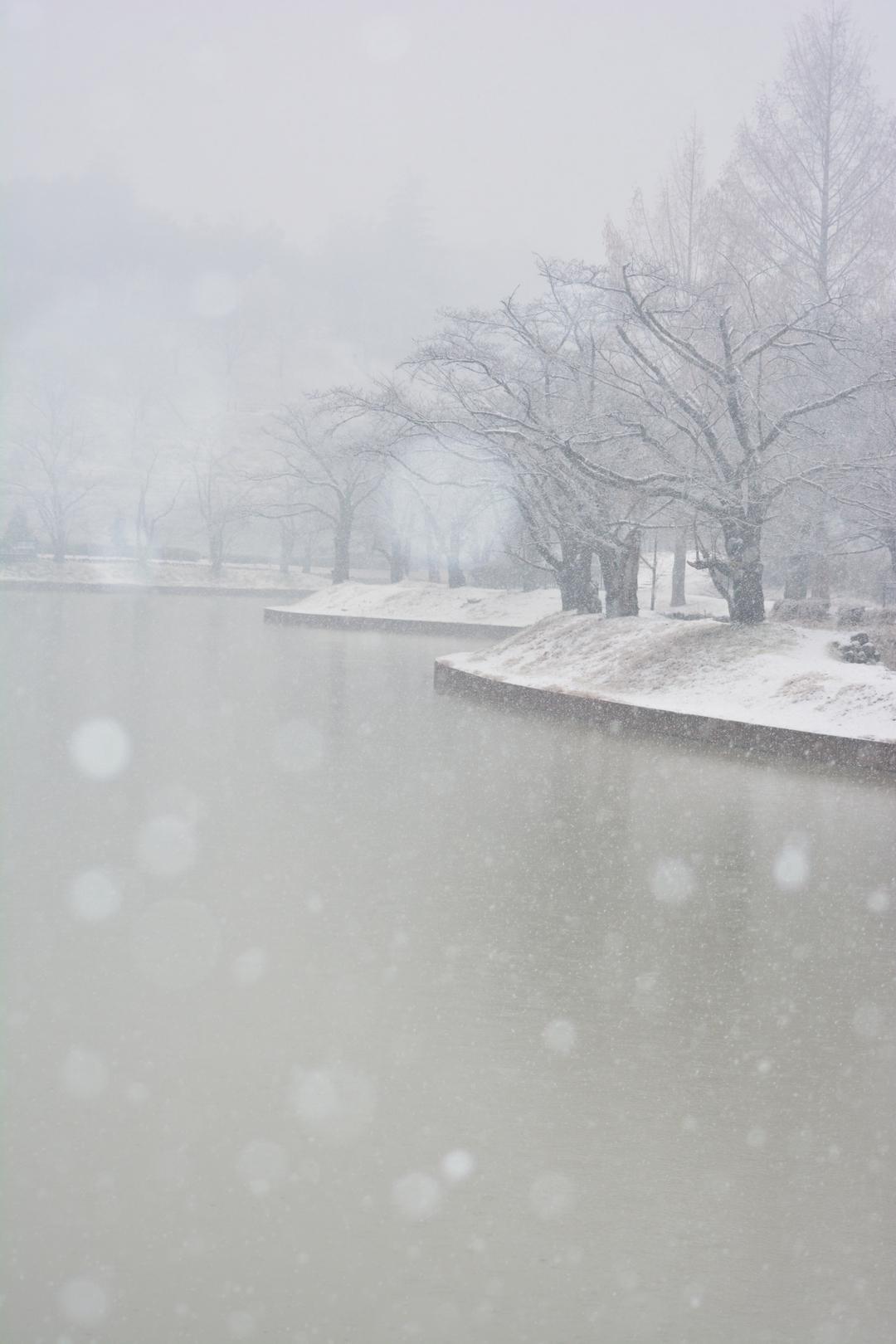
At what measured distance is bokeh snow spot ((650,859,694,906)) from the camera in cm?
679

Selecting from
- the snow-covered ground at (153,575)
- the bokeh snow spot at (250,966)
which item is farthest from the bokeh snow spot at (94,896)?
the snow-covered ground at (153,575)

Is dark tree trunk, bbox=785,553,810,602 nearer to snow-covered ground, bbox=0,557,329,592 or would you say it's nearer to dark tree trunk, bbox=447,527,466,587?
dark tree trunk, bbox=447,527,466,587

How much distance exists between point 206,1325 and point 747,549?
16432 mm

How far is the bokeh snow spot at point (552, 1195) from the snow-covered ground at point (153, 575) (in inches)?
2230

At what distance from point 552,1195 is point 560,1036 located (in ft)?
3.95

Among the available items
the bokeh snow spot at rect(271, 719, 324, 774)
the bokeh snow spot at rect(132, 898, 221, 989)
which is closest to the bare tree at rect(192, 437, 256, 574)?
the bokeh snow spot at rect(271, 719, 324, 774)

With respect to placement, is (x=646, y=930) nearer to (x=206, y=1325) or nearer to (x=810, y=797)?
(x=206, y=1325)

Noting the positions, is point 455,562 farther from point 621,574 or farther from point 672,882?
point 672,882

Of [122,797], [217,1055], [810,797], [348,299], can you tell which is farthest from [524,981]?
[348,299]

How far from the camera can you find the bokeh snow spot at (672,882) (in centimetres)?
679

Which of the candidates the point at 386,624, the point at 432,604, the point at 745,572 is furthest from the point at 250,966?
the point at 432,604

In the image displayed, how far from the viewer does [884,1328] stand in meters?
2.92

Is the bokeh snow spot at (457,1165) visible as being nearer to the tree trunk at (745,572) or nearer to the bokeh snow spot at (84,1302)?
the bokeh snow spot at (84,1302)

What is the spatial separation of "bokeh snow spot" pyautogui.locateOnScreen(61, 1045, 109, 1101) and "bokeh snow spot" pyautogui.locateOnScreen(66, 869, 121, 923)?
168 centimetres
